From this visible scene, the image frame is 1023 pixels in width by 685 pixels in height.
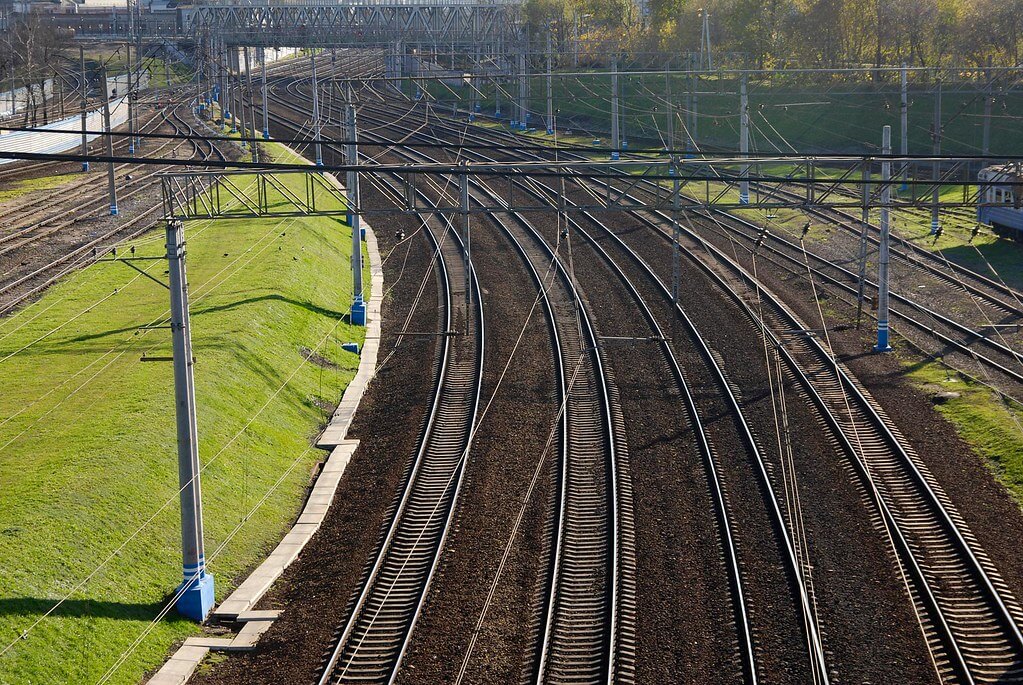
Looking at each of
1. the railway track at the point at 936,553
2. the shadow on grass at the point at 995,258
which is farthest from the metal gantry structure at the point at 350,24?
the railway track at the point at 936,553

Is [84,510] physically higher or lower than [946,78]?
lower

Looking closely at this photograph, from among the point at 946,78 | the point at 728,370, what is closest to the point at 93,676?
the point at 728,370

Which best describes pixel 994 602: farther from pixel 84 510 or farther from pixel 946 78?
pixel 946 78

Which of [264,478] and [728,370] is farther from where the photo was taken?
[728,370]

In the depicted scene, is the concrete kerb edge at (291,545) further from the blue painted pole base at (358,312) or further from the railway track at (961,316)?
the railway track at (961,316)

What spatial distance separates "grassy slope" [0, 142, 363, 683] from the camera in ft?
46.9

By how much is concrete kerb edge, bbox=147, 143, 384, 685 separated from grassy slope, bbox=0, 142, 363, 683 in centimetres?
25

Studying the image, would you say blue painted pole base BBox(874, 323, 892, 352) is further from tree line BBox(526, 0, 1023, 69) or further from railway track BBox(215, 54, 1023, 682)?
tree line BBox(526, 0, 1023, 69)

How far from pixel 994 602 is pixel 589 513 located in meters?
5.89

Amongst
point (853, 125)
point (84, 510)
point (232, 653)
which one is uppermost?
point (853, 125)

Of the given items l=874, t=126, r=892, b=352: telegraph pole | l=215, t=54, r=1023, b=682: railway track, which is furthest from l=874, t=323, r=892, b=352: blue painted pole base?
l=215, t=54, r=1023, b=682: railway track

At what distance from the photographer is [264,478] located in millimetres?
19547

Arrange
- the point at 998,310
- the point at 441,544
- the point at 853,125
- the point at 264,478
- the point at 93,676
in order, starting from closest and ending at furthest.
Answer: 1. the point at 93,676
2. the point at 441,544
3. the point at 264,478
4. the point at 998,310
5. the point at 853,125

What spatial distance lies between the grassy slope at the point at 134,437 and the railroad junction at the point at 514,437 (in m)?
0.07
